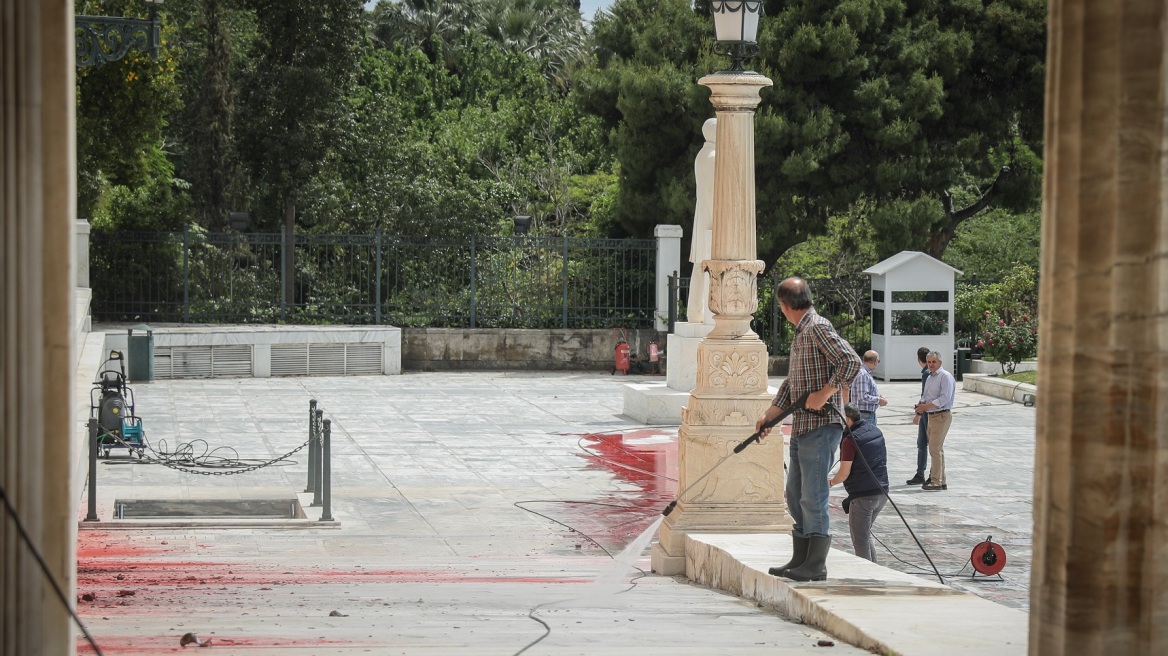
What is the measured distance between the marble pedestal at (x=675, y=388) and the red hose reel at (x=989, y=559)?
8055 mm

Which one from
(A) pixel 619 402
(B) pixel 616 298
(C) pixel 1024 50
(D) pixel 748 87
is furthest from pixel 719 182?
(C) pixel 1024 50

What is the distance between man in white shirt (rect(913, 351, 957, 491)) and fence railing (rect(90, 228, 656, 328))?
1157cm

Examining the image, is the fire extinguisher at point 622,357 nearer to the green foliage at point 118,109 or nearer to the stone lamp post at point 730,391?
the green foliage at point 118,109

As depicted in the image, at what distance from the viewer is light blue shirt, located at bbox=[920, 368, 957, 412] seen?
12609 millimetres

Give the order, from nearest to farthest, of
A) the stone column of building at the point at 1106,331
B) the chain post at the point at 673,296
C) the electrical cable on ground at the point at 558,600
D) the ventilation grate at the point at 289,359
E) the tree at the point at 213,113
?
1. the stone column of building at the point at 1106,331
2. the electrical cable on ground at the point at 558,600
3. the ventilation grate at the point at 289,359
4. the chain post at the point at 673,296
5. the tree at the point at 213,113

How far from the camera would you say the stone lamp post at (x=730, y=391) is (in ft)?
29.0

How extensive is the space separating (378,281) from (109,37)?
11457 mm

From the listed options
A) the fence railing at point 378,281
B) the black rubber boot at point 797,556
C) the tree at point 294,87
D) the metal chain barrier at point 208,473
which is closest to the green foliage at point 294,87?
the tree at point 294,87

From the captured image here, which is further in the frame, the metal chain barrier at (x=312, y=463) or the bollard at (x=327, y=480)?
the bollard at (x=327, y=480)

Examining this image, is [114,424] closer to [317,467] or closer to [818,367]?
[317,467]

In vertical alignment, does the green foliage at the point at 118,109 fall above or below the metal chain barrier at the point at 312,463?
above

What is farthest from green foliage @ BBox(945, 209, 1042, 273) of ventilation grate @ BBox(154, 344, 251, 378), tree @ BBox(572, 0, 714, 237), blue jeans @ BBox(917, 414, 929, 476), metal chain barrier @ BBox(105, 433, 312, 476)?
metal chain barrier @ BBox(105, 433, 312, 476)

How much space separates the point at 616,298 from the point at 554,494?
38.8 feet

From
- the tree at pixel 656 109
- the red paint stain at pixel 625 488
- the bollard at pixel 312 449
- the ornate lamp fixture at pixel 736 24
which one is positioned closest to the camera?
the ornate lamp fixture at pixel 736 24
